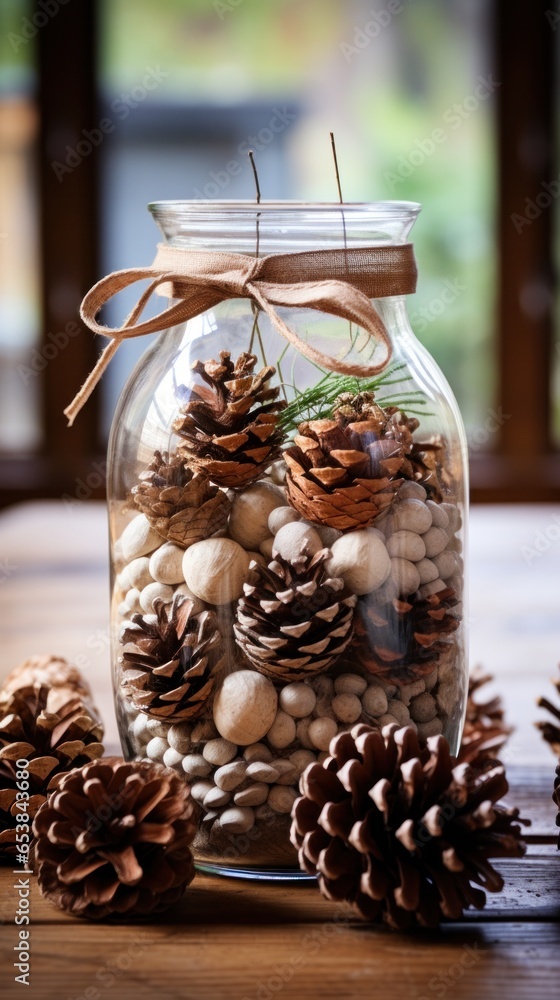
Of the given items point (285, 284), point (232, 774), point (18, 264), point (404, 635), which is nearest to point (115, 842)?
point (232, 774)

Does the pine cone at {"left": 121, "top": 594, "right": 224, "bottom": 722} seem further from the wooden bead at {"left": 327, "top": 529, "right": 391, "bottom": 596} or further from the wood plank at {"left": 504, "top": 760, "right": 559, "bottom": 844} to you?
the wood plank at {"left": 504, "top": 760, "right": 559, "bottom": 844}

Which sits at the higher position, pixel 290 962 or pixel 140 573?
pixel 140 573

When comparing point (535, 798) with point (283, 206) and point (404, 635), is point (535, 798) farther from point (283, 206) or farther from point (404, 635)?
point (283, 206)

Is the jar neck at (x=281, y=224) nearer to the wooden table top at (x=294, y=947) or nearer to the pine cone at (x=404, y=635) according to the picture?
the pine cone at (x=404, y=635)

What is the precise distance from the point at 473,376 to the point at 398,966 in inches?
91.4

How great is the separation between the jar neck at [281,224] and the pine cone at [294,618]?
0.52ft

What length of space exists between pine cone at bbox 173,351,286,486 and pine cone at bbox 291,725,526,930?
0.46 ft

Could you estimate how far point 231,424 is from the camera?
1.71 ft

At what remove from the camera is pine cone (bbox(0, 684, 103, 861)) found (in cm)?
56

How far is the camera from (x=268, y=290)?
519 millimetres

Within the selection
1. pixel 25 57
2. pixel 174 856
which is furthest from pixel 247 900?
pixel 25 57

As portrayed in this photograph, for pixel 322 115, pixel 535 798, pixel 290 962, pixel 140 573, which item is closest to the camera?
pixel 290 962

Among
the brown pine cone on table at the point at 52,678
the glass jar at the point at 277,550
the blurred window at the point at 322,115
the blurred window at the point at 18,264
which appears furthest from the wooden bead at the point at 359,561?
the blurred window at the point at 18,264

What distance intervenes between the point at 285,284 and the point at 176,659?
0.18 meters
